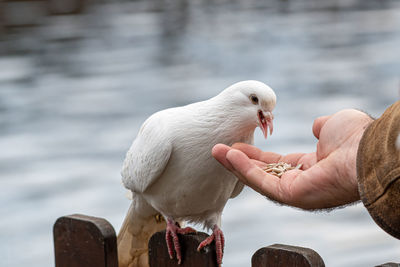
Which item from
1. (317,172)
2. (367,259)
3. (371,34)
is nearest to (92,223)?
(317,172)

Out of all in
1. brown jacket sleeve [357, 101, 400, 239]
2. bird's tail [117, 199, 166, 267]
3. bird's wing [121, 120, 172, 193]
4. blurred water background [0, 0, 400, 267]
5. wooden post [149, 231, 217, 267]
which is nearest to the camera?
brown jacket sleeve [357, 101, 400, 239]

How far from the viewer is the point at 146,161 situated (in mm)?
2449

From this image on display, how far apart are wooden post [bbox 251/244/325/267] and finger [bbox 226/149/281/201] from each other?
0.25 m

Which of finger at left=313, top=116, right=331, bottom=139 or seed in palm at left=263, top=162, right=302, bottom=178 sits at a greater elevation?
finger at left=313, top=116, right=331, bottom=139

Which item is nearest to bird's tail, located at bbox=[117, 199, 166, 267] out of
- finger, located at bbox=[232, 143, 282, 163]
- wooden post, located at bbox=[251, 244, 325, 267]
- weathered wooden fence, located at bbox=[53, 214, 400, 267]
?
weathered wooden fence, located at bbox=[53, 214, 400, 267]

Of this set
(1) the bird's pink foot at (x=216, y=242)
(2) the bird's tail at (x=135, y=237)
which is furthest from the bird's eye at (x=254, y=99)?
(2) the bird's tail at (x=135, y=237)

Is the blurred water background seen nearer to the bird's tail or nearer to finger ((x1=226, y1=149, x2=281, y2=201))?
the bird's tail

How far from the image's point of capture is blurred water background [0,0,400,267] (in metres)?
4.33

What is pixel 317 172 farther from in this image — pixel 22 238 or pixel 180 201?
pixel 22 238

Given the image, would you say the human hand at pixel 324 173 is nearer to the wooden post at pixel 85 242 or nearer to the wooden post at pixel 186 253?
the wooden post at pixel 186 253

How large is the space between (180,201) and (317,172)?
2.49 feet

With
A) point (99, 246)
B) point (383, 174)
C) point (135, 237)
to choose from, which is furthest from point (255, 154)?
point (135, 237)

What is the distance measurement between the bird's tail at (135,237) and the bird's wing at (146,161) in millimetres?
216

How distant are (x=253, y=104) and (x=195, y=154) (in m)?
0.28
